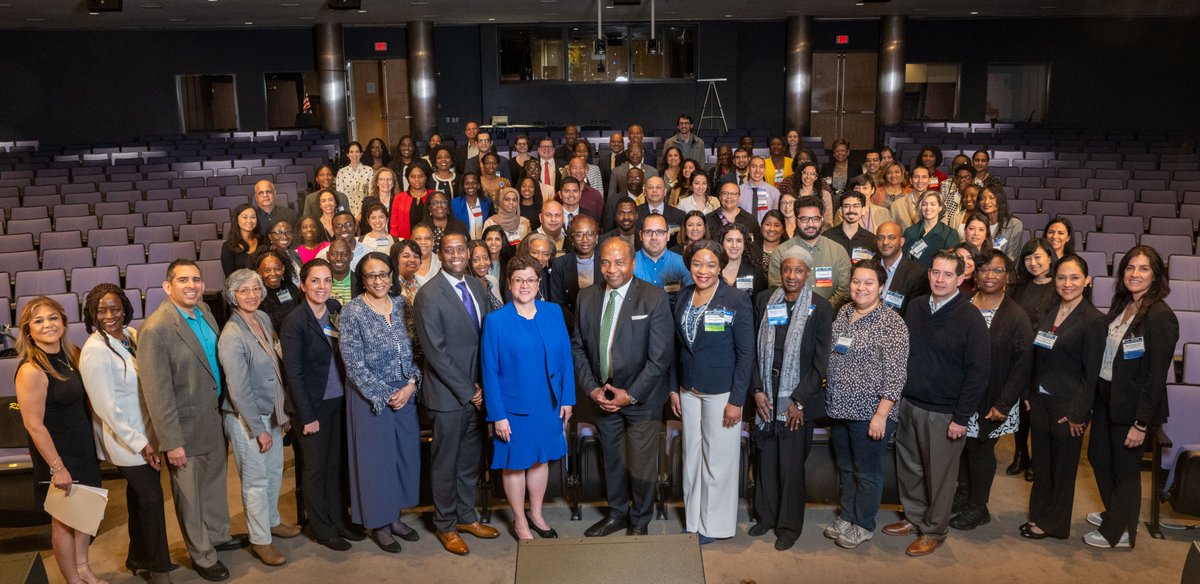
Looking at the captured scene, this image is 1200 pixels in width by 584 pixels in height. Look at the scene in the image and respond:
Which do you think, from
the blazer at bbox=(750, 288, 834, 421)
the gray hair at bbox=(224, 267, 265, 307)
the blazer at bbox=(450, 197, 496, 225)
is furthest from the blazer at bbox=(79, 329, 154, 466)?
the blazer at bbox=(450, 197, 496, 225)

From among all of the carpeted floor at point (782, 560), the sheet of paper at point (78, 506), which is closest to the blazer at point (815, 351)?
the carpeted floor at point (782, 560)

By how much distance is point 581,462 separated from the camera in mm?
4711

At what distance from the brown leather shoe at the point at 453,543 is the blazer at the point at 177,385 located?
120 centimetres

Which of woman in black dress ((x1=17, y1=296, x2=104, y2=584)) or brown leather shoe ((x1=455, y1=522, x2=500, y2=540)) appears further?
brown leather shoe ((x1=455, y1=522, x2=500, y2=540))

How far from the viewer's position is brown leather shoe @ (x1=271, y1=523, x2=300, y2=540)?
4.55 meters

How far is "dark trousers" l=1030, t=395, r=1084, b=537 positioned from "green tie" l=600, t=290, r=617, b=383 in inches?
87.0

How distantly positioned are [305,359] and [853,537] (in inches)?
114

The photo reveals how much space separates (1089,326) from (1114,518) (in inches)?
38.7

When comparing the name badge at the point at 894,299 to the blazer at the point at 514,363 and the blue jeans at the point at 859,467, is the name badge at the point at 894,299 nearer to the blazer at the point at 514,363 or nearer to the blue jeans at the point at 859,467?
the blue jeans at the point at 859,467

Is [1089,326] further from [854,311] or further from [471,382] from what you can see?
[471,382]

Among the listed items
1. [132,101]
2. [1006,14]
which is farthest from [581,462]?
[132,101]

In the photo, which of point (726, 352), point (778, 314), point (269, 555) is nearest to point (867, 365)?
point (778, 314)

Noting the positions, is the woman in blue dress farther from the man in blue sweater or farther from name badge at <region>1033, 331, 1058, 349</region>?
name badge at <region>1033, 331, 1058, 349</region>

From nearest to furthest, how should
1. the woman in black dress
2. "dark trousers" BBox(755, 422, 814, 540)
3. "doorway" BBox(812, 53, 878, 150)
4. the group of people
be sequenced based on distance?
the woman in black dress < the group of people < "dark trousers" BBox(755, 422, 814, 540) < "doorway" BBox(812, 53, 878, 150)
